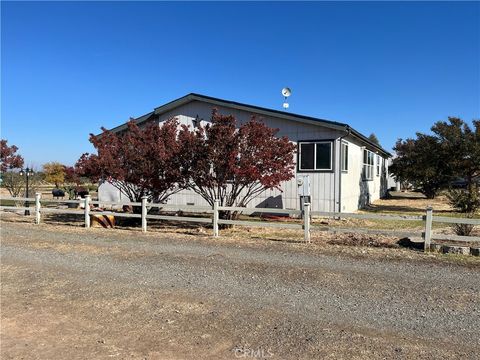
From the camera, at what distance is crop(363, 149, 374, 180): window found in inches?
827

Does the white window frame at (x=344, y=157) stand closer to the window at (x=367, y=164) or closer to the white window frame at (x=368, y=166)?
the white window frame at (x=368, y=166)

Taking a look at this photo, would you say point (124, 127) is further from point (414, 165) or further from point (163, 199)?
point (414, 165)

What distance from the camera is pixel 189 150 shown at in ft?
41.0

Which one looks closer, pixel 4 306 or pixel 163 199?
pixel 4 306

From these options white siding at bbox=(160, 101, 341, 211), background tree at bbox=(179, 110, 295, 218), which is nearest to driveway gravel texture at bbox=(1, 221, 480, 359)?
background tree at bbox=(179, 110, 295, 218)

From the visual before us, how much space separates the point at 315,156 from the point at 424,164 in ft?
26.9

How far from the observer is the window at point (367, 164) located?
21.0 m

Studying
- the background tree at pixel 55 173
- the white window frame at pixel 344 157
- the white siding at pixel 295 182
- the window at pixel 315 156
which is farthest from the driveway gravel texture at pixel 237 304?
the background tree at pixel 55 173

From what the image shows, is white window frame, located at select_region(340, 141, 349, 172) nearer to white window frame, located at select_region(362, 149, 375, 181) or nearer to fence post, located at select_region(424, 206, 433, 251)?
white window frame, located at select_region(362, 149, 375, 181)

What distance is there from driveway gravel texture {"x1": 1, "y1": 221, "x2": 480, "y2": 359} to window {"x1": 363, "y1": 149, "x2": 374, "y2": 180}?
1300 centimetres

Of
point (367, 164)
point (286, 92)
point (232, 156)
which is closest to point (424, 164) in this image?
point (367, 164)

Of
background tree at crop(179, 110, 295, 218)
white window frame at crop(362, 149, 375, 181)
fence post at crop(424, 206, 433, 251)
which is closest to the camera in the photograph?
fence post at crop(424, 206, 433, 251)

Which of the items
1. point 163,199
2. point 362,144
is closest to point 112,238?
point 163,199

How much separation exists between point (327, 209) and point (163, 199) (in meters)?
5.91
